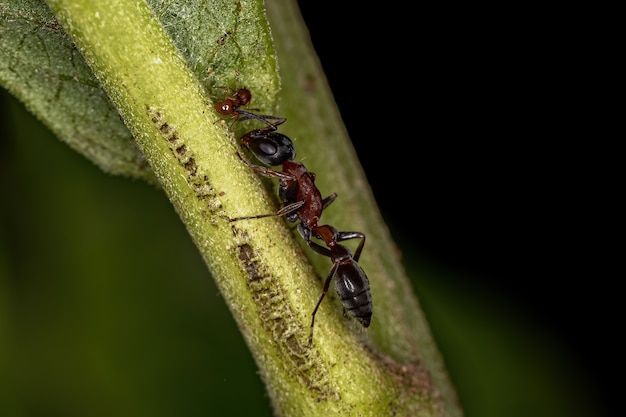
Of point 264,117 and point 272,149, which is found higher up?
point 272,149

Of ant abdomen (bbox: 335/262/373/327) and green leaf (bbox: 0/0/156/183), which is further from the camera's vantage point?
ant abdomen (bbox: 335/262/373/327)

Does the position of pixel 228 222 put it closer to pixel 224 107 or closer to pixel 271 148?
pixel 224 107

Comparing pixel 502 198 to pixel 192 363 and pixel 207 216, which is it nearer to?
pixel 192 363

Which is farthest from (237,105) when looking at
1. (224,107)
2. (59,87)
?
(59,87)

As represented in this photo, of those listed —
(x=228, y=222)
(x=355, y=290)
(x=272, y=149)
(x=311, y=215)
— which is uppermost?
(x=272, y=149)

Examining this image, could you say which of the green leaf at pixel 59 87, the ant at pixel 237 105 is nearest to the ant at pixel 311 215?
the ant at pixel 237 105

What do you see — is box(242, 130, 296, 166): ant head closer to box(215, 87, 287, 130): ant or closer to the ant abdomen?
box(215, 87, 287, 130): ant

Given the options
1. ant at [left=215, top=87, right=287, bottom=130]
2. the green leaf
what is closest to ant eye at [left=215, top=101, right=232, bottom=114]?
ant at [left=215, top=87, right=287, bottom=130]
